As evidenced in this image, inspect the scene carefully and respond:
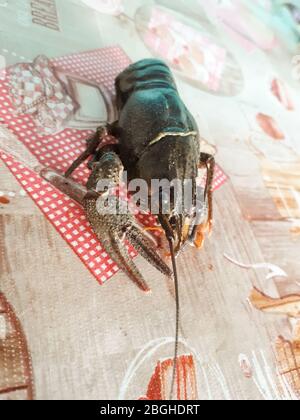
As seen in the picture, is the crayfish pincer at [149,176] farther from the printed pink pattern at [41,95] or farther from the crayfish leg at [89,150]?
the printed pink pattern at [41,95]

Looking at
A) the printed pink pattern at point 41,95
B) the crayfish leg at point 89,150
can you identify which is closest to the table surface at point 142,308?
the crayfish leg at point 89,150

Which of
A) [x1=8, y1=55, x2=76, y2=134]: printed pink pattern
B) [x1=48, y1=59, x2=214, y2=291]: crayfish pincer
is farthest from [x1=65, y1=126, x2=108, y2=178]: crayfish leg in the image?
[x1=8, y1=55, x2=76, y2=134]: printed pink pattern

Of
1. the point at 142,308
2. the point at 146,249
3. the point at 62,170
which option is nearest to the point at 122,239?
the point at 146,249

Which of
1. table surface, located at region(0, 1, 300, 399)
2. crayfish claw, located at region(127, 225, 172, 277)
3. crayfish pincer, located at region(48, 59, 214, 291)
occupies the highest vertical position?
crayfish pincer, located at region(48, 59, 214, 291)

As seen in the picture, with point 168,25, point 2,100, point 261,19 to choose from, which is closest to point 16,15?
point 2,100

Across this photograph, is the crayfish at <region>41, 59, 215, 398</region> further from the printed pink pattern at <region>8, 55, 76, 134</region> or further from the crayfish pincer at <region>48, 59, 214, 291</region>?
the printed pink pattern at <region>8, 55, 76, 134</region>

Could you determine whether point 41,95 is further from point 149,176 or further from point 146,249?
point 146,249
